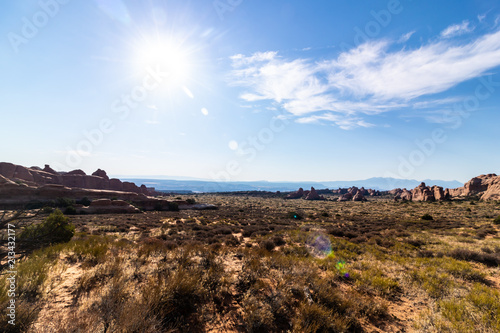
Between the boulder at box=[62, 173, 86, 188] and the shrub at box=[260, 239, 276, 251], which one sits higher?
the boulder at box=[62, 173, 86, 188]

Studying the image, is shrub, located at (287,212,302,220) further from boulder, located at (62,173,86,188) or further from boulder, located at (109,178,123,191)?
boulder, located at (62,173,86,188)

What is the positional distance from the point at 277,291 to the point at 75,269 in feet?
25.0

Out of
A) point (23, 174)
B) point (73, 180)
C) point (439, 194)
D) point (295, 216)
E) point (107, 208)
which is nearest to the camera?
point (295, 216)

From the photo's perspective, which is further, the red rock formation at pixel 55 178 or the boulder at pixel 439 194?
the boulder at pixel 439 194

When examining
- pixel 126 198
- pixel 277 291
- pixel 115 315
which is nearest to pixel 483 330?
pixel 277 291

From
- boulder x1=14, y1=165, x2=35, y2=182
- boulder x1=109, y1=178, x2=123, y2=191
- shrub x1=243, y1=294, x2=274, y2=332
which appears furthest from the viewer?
boulder x1=109, y1=178, x2=123, y2=191

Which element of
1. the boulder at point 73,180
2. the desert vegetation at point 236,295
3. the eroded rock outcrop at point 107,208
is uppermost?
the boulder at point 73,180

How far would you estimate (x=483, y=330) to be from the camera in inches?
189

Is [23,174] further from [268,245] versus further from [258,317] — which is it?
[258,317]

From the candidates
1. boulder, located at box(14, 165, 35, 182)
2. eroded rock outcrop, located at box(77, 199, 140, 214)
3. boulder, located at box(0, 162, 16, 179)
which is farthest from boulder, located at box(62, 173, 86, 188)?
eroded rock outcrop, located at box(77, 199, 140, 214)

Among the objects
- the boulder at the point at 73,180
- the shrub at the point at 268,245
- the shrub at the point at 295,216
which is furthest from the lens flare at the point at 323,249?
the boulder at the point at 73,180

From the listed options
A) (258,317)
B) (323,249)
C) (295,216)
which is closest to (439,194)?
(295,216)

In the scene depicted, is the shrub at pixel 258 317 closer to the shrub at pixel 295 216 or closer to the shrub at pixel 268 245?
the shrub at pixel 268 245

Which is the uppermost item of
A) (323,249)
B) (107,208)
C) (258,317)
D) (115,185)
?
(258,317)
